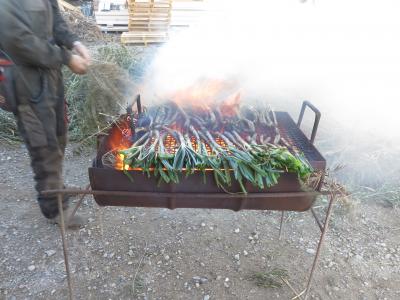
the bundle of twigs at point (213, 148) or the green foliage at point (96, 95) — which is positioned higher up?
the bundle of twigs at point (213, 148)

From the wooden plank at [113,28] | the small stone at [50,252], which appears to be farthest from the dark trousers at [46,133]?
the wooden plank at [113,28]

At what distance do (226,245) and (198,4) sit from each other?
908 centimetres

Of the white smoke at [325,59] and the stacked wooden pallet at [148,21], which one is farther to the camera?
the stacked wooden pallet at [148,21]

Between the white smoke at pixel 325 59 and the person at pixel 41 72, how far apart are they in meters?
1.47

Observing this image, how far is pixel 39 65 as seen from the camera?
262 centimetres

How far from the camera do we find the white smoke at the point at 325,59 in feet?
15.2

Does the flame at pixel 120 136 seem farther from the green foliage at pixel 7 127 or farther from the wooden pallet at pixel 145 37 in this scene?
the wooden pallet at pixel 145 37

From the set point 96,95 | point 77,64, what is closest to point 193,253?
point 77,64

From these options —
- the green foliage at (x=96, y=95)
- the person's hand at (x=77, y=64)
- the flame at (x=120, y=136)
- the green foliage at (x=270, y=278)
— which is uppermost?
the person's hand at (x=77, y=64)

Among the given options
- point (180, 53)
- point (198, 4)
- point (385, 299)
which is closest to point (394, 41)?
point (180, 53)

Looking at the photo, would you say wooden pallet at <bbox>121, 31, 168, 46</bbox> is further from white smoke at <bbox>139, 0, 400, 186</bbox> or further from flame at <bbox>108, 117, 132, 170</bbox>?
flame at <bbox>108, 117, 132, 170</bbox>

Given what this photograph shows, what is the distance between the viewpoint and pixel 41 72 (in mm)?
2721

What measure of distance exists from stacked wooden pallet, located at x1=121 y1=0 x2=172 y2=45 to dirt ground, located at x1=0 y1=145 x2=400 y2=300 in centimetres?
688

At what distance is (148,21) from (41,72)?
8018mm
